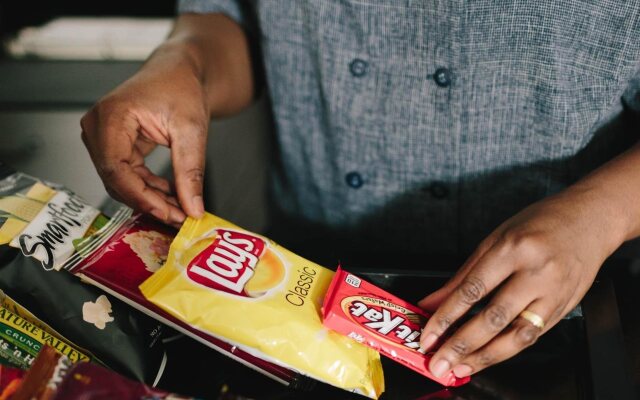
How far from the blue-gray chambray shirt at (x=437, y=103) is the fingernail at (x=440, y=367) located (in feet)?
1.43

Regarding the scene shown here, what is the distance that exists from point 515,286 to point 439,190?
40cm

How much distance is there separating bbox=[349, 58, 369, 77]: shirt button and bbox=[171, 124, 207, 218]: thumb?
27 cm

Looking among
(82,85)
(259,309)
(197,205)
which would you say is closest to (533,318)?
(259,309)

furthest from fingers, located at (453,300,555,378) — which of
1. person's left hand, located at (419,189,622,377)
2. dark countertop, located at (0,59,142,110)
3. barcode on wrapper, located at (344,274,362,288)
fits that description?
dark countertop, located at (0,59,142,110)

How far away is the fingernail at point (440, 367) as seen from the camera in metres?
0.55

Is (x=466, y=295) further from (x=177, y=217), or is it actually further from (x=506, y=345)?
(x=177, y=217)

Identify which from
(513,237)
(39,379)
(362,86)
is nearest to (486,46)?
(362,86)

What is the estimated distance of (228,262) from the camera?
615mm

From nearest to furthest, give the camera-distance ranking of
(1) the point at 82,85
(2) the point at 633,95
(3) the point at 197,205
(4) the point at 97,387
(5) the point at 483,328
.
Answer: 1. (4) the point at 97,387
2. (5) the point at 483,328
3. (3) the point at 197,205
4. (2) the point at 633,95
5. (1) the point at 82,85

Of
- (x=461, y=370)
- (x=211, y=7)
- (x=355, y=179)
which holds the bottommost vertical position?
(x=355, y=179)

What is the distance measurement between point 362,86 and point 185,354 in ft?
1.66

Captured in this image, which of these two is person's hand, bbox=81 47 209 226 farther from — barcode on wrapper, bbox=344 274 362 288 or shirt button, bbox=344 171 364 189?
shirt button, bbox=344 171 364 189

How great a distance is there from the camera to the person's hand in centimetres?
69

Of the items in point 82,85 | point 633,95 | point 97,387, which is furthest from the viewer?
point 82,85
